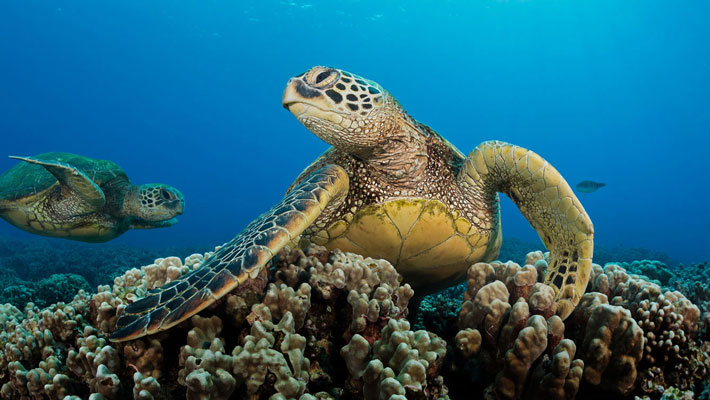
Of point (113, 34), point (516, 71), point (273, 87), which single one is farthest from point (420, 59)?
point (113, 34)

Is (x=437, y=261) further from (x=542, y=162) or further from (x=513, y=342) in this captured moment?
(x=513, y=342)

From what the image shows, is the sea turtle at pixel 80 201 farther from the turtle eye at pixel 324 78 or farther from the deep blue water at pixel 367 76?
the deep blue water at pixel 367 76

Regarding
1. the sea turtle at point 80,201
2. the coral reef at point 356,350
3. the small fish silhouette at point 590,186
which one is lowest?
the coral reef at point 356,350

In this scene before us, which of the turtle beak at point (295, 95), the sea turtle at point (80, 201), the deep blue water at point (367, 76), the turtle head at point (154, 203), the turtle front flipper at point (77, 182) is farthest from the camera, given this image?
the deep blue water at point (367, 76)

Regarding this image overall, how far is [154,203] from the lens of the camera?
623cm

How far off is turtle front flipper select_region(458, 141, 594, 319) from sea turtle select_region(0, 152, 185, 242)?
212 inches

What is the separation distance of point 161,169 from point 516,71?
329 ft

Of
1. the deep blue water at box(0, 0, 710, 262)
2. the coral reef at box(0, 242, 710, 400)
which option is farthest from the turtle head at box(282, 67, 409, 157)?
the deep blue water at box(0, 0, 710, 262)

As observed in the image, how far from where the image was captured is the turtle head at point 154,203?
6191mm

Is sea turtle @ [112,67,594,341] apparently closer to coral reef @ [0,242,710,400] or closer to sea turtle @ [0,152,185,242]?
coral reef @ [0,242,710,400]

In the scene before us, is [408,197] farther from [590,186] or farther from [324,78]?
[590,186]

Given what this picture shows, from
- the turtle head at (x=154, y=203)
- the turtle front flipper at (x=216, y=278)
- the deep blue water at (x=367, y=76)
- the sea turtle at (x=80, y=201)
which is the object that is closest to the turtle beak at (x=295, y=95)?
the turtle front flipper at (x=216, y=278)

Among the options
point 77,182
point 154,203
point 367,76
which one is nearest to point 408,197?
point 77,182

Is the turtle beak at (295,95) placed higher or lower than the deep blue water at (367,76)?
lower
